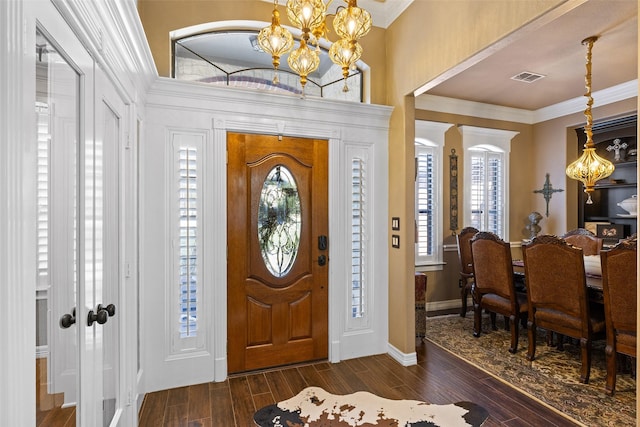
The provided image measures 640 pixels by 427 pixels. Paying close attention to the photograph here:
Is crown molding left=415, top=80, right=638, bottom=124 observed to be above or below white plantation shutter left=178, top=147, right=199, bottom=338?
above

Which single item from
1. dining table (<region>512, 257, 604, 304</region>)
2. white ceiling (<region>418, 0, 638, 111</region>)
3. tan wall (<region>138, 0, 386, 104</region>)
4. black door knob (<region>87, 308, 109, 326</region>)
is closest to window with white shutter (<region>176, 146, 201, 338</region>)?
tan wall (<region>138, 0, 386, 104</region>)

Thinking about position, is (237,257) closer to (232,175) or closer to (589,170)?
(232,175)

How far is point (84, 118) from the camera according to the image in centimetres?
143

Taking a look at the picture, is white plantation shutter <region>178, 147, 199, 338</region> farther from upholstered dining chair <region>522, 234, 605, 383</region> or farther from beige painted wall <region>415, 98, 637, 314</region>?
beige painted wall <region>415, 98, 637, 314</region>

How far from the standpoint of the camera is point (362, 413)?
2.48 m

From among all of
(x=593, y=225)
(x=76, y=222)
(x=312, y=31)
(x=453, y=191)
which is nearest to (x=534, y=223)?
(x=593, y=225)

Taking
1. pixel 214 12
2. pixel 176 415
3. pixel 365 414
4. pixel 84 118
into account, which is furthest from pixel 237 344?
pixel 214 12

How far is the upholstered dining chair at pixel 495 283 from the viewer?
3.49 metres

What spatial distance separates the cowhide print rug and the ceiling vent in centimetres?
370

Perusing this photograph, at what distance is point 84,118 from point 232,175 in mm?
1655

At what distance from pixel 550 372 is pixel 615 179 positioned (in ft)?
11.4

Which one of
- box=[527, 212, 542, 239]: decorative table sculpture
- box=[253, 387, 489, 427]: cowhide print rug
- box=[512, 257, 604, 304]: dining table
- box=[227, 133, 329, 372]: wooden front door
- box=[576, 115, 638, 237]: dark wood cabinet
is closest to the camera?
box=[253, 387, 489, 427]: cowhide print rug

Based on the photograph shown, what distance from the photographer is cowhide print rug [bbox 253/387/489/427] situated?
2361 millimetres

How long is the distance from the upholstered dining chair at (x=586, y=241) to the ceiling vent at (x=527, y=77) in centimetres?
207
